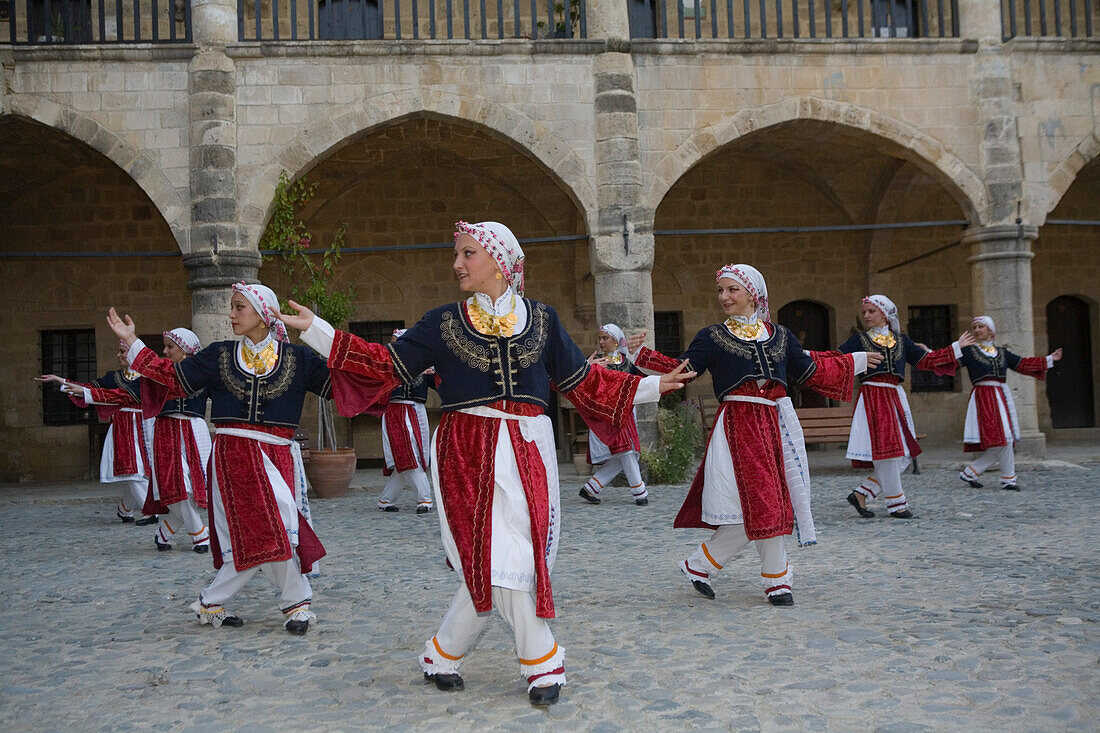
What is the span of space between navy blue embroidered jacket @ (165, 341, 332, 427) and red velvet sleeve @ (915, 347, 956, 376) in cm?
535

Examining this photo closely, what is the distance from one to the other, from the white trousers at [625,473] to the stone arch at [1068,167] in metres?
6.00

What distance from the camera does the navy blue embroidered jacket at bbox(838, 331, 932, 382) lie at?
7.80m

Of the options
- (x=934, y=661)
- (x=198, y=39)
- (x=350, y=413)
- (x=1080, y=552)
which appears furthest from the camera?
(x=198, y=39)

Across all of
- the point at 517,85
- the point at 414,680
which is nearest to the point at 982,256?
the point at 517,85

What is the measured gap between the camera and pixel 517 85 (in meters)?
10.9

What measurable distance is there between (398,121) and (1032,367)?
6942mm

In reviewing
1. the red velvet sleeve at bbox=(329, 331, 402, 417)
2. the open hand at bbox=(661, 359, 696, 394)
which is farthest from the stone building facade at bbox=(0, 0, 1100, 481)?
the red velvet sleeve at bbox=(329, 331, 402, 417)

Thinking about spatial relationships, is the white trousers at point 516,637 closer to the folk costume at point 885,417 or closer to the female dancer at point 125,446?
the folk costume at point 885,417

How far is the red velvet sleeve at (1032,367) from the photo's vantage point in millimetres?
9688

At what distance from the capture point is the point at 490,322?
3.71 metres

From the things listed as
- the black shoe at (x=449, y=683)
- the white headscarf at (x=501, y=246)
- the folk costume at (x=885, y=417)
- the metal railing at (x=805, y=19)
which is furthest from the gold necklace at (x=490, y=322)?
the metal railing at (x=805, y=19)

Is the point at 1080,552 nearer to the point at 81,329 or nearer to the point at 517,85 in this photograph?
the point at 517,85

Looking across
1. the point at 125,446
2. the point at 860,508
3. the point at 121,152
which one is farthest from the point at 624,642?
the point at 121,152

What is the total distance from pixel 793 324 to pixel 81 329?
35.4 feet
